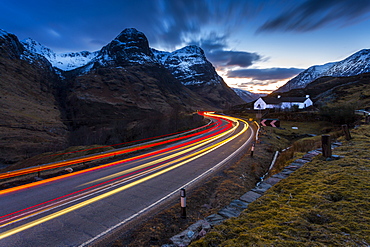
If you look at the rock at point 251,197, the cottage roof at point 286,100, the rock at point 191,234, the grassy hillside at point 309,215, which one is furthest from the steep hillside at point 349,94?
the rock at point 191,234

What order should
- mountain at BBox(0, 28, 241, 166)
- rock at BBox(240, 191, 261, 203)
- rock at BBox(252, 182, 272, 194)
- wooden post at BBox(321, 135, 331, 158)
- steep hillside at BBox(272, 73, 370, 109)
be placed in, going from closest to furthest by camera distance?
rock at BBox(240, 191, 261, 203)
rock at BBox(252, 182, 272, 194)
wooden post at BBox(321, 135, 331, 158)
steep hillside at BBox(272, 73, 370, 109)
mountain at BBox(0, 28, 241, 166)

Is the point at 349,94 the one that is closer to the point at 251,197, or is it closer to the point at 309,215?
the point at 251,197

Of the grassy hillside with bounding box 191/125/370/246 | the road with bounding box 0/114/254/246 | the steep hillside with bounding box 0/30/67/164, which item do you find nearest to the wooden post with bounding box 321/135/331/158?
the grassy hillside with bounding box 191/125/370/246

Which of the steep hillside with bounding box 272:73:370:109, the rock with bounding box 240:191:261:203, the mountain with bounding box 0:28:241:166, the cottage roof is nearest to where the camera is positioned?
the rock with bounding box 240:191:261:203

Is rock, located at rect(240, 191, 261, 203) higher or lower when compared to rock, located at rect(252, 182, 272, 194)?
lower

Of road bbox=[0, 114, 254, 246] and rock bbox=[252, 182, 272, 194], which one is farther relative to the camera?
rock bbox=[252, 182, 272, 194]

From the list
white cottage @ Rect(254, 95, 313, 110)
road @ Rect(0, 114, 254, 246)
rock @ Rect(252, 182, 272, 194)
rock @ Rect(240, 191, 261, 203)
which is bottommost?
road @ Rect(0, 114, 254, 246)

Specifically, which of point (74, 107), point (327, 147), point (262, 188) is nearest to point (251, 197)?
point (262, 188)

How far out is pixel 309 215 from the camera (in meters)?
4.21

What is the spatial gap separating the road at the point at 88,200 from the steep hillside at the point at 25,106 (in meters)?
65.9

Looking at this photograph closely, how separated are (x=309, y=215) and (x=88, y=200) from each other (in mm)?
7759

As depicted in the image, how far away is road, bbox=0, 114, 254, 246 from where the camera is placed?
5454 millimetres

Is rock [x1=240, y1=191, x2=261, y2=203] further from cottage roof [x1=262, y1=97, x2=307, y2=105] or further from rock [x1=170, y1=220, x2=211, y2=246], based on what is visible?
cottage roof [x1=262, y1=97, x2=307, y2=105]

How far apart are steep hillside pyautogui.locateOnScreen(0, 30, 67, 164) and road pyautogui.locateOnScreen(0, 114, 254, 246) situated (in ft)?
216
